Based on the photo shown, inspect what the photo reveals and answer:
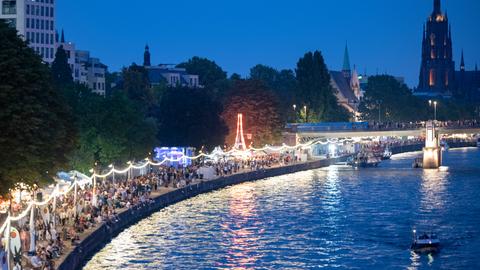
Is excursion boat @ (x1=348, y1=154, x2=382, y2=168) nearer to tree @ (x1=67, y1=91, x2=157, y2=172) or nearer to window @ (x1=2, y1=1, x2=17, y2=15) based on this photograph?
window @ (x1=2, y1=1, x2=17, y2=15)

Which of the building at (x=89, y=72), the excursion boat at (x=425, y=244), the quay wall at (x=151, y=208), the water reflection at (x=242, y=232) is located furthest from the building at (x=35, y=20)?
the excursion boat at (x=425, y=244)

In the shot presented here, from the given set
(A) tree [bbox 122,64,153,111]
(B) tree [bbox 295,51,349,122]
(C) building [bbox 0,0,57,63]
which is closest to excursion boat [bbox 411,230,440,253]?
(C) building [bbox 0,0,57,63]

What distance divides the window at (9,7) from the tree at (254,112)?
98.7 feet

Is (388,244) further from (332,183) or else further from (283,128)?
(283,128)

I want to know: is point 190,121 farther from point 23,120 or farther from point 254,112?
point 23,120

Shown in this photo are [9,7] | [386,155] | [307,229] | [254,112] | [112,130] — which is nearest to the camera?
[307,229]

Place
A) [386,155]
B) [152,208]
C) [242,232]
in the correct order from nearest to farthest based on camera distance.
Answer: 1. [242,232]
2. [152,208]
3. [386,155]

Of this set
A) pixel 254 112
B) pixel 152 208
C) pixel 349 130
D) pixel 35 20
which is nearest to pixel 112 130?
pixel 152 208

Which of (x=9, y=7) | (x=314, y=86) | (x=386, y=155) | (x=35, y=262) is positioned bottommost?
(x=35, y=262)

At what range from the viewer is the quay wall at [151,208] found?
52625 mm

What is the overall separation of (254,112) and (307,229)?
207 ft

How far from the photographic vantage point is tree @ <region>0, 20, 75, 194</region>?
4842cm

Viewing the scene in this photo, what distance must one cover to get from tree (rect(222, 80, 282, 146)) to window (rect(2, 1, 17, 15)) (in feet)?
98.7

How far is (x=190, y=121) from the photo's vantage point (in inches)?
4619
